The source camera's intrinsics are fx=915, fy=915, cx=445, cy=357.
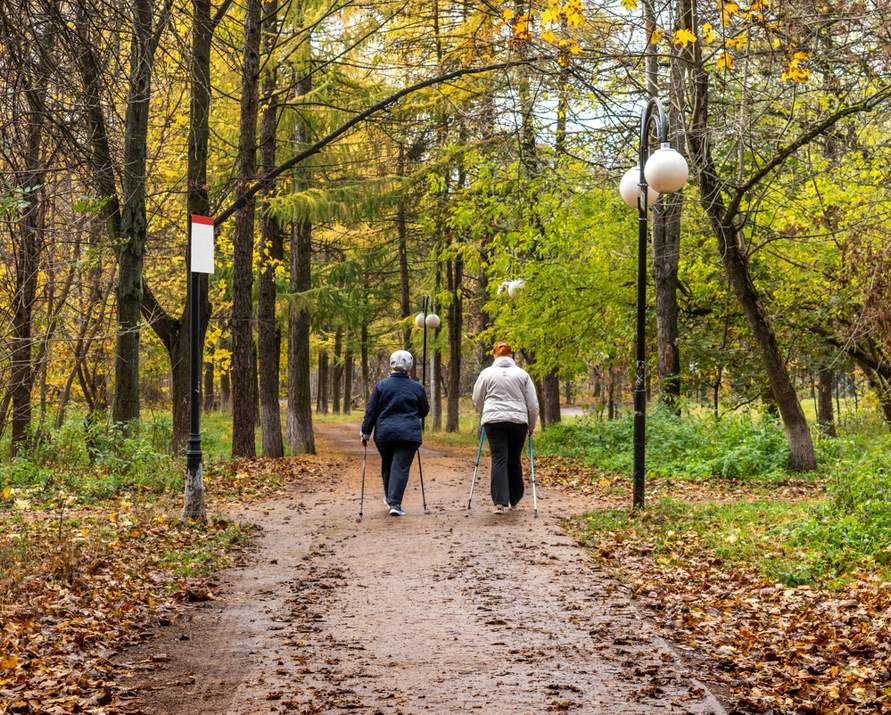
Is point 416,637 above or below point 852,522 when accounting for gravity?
below

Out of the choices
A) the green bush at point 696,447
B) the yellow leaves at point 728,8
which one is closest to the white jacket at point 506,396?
the green bush at point 696,447

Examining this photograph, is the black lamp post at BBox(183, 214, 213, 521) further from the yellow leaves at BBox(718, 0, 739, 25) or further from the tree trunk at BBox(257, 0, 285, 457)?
the tree trunk at BBox(257, 0, 285, 457)

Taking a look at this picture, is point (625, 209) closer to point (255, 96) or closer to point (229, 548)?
point (255, 96)

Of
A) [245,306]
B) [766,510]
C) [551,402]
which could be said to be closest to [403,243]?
[551,402]

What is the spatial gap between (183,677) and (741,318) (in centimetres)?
1886

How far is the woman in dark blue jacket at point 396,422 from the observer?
11.8m

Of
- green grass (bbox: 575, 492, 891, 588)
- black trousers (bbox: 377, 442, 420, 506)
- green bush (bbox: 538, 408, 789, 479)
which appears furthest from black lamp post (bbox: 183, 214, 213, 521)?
green bush (bbox: 538, 408, 789, 479)

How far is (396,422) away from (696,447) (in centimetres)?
700

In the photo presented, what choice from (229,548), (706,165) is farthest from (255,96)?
(229,548)

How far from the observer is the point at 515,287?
2217 centimetres

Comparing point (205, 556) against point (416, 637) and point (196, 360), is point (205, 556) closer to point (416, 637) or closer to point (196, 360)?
point (196, 360)

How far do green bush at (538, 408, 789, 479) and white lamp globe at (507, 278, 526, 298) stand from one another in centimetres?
394

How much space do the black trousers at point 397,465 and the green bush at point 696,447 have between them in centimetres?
524

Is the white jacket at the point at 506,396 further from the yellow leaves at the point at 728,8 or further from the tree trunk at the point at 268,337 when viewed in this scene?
the tree trunk at the point at 268,337
